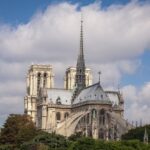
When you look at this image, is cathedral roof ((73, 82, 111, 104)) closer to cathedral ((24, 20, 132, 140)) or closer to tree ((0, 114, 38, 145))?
cathedral ((24, 20, 132, 140))

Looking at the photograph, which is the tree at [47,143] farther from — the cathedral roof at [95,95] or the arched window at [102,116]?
the cathedral roof at [95,95]

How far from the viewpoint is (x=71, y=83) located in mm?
196750

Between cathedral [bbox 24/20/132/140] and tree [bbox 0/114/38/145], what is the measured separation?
1063 inches

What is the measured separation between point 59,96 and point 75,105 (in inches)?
307

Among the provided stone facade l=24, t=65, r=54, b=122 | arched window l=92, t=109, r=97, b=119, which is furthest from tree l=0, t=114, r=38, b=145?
stone facade l=24, t=65, r=54, b=122

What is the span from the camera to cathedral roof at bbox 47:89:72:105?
174000 millimetres

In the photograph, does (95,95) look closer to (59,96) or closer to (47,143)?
(59,96)

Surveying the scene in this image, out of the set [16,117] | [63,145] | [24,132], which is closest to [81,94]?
[16,117]

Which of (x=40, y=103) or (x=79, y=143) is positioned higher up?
(x=40, y=103)

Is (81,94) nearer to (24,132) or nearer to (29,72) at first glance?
(29,72)

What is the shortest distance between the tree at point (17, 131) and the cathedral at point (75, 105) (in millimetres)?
27012

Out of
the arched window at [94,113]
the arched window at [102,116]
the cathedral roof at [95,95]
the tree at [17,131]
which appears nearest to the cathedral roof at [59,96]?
the cathedral roof at [95,95]

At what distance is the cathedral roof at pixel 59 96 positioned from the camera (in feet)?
571

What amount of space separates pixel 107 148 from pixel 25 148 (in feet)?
37.2
